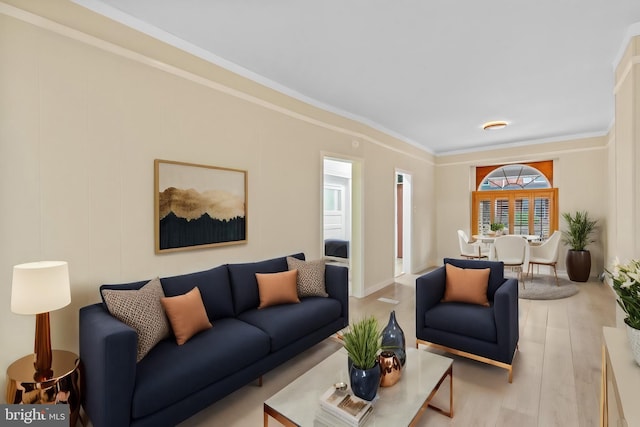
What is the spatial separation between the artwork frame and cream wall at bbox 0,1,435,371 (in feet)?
0.25

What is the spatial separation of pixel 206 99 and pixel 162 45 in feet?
1.70

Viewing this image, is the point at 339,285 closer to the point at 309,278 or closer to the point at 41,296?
the point at 309,278

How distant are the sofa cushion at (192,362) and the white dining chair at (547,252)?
528 centimetres

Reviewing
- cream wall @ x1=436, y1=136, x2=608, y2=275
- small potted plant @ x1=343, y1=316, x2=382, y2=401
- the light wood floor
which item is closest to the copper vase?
Answer: small potted plant @ x1=343, y1=316, x2=382, y2=401

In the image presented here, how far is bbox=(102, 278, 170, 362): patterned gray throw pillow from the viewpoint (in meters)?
1.93

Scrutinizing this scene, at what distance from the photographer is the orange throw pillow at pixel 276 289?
2.88 meters

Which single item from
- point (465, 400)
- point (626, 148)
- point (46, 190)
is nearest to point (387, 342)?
point (465, 400)

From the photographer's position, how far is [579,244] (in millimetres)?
5562

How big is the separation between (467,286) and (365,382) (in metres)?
1.79

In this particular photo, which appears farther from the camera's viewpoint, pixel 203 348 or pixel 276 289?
pixel 276 289

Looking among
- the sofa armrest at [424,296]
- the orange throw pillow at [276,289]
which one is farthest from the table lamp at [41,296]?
the sofa armrest at [424,296]

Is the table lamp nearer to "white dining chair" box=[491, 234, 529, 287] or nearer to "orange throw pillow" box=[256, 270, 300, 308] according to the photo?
"orange throw pillow" box=[256, 270, 300, 308]

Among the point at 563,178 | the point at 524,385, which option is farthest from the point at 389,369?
the point at 563,178

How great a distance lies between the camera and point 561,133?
5762 millimetres
